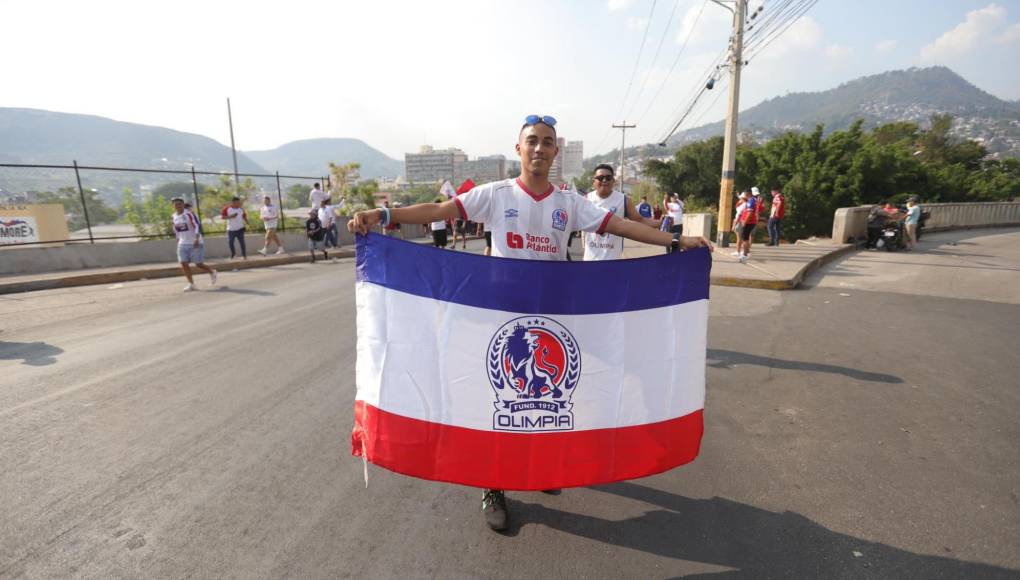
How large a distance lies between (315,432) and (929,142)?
275 ft

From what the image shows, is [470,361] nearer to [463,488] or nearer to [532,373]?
[532,373]

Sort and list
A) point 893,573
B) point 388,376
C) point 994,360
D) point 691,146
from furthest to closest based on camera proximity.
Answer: point 691,146, point 994,360, point 388,376, point 893,573

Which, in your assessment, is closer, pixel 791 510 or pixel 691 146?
pixel 791 510

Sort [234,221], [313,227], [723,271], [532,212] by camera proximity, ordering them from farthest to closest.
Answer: [313,227], [234,221], [723,271], [532,212]

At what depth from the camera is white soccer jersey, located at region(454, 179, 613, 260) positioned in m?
2.94

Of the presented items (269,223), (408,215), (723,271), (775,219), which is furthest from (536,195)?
(775,219)

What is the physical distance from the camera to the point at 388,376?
2662mm

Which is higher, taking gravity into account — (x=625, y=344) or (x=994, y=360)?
(x=625, y=344)

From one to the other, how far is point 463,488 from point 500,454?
79 centimetres

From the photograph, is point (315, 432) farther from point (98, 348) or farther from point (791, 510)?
point (98, 348)

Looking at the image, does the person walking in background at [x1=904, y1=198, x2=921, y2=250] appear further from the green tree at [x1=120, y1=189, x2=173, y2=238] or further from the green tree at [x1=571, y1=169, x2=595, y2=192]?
the green tree at [x1=120, y1=189, x2=173, y2=238]

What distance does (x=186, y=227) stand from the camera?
991cm

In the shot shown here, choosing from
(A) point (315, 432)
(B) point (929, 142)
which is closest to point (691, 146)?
(B) point (929, 142)

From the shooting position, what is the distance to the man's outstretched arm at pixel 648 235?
287 centimetres
